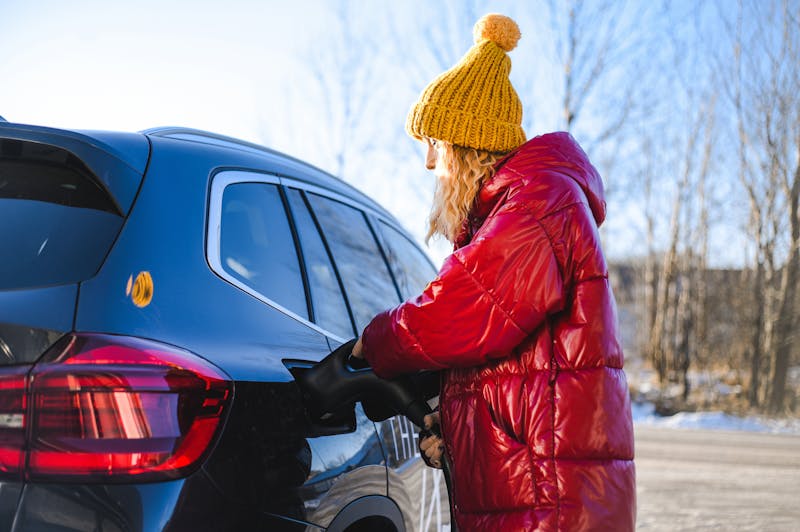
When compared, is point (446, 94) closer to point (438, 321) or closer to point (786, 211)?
point (438, 321)

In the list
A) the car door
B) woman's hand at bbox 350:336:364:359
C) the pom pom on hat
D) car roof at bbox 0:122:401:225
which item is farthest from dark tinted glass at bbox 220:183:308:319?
the pom pom on hat

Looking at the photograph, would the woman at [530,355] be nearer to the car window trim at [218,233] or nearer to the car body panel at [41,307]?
the car window trim at [218,233]

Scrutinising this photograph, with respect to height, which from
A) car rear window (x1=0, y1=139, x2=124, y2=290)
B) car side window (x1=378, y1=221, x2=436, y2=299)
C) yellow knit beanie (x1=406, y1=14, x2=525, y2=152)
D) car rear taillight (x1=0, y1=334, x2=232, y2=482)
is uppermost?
yellow knit beanie (x1=406, y1=14, x2=525, y2=152)

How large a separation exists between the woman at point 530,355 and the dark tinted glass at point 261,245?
0.99ft

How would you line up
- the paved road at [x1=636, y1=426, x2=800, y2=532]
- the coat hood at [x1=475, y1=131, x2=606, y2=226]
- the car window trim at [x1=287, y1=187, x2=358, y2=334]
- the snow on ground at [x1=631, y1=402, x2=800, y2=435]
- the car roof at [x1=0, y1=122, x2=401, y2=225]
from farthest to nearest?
the snow on ground at [x1=631, y1=402, x2=800, y2=435] < the paved road at [x1=636, y1=426, x2=800, y2=532] < the car window trim at [x1=287, y1=187, x2=358, y2=334] < the coat hood at [x1=475, y1=131, x2=606, y2=226] < the car roof at [x1=0, y1=122, x2=401, y2=225]

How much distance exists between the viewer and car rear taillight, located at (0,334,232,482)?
1.41 m

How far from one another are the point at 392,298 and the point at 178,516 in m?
1.62

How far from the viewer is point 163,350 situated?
1.50 metres

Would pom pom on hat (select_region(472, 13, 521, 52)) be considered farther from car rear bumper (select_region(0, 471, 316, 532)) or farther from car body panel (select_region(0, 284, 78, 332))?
car rear bumper (select_region(0, 471, 316, 532))

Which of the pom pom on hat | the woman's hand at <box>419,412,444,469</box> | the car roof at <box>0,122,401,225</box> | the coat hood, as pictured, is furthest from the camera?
the pom pom on hat

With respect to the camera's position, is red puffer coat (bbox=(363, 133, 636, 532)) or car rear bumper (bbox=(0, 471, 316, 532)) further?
red puffer coat (bbox=(363, 133, 636, 532))

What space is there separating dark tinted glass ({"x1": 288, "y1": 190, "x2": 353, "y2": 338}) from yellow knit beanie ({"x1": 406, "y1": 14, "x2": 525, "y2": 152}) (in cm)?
44

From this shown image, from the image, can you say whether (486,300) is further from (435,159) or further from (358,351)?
(435,159)

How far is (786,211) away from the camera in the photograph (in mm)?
19328
